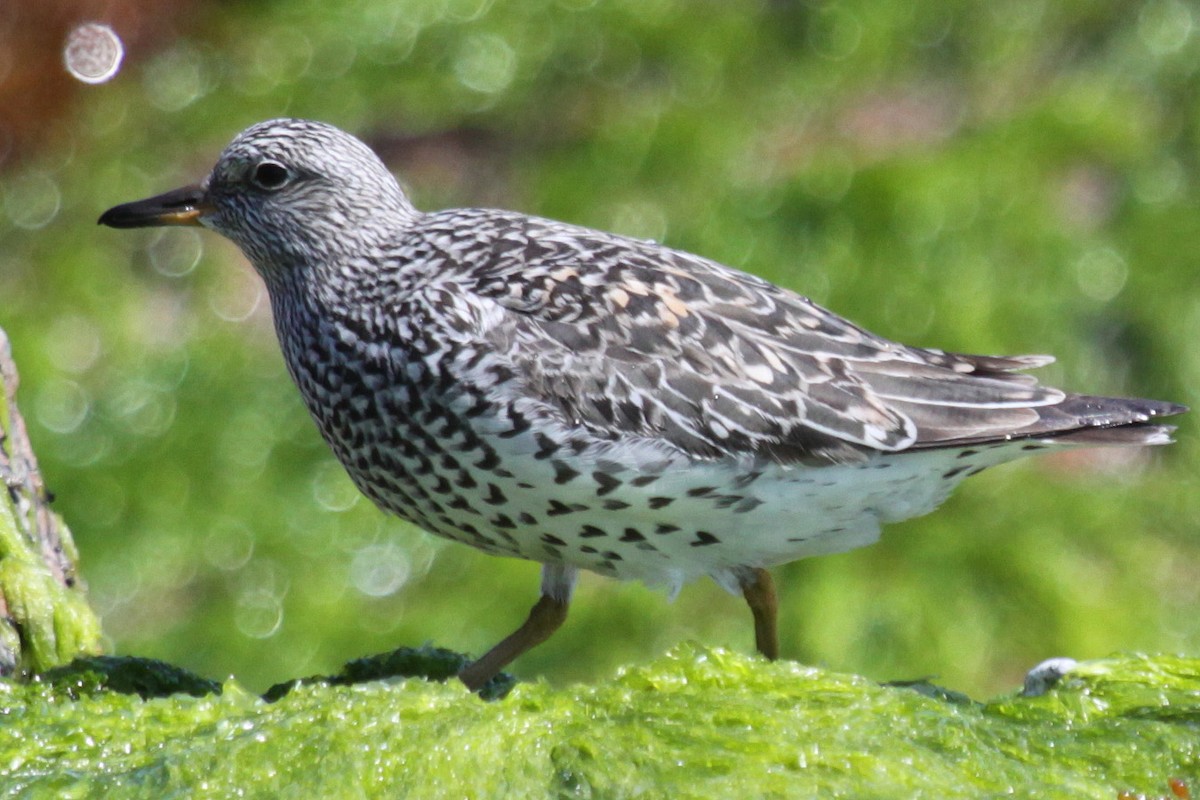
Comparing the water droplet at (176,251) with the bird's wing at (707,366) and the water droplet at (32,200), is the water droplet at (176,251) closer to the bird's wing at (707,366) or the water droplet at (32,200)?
the water droplet at (32,200)

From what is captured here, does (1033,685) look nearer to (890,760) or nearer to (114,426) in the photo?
(890,760)

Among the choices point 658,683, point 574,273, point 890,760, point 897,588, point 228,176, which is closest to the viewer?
point 890,760

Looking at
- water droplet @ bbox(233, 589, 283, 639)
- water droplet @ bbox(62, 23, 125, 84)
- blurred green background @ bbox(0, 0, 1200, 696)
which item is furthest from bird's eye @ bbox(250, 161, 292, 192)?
water droplet @ bbox(62, 23, 125, 84)

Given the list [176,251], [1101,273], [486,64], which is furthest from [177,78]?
[1101,273]

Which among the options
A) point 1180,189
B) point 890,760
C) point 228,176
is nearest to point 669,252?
point 228,176

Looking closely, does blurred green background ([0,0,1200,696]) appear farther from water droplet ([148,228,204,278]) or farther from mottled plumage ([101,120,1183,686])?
mottled plumage ([101,120,1183,686])

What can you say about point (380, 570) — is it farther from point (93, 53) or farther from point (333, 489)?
point (93, 53)
